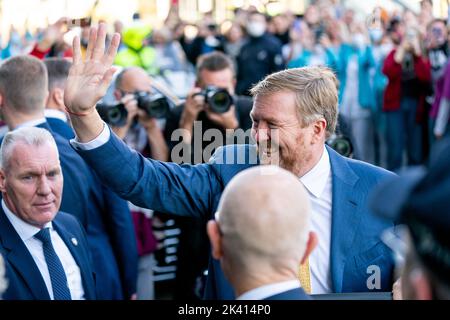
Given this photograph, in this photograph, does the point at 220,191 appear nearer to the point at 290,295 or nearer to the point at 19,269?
the point at 19,269

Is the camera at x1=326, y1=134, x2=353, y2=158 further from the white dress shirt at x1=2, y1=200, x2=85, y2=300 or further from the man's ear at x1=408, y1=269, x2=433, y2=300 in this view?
the man's ear at x1=408, y1=269, x2=433, y2=300

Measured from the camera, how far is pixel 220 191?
3.01m

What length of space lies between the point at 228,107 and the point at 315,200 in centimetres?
227

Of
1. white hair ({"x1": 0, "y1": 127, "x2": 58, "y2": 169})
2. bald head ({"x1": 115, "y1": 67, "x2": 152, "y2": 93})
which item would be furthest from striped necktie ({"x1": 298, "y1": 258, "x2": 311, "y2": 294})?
bald head ({"x1": 115, "y1": 67, "x2": 152, "y2": 93})

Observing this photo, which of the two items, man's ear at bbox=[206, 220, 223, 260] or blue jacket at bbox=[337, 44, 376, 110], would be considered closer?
man's ear at bbox=[206, 220, 223, 260]

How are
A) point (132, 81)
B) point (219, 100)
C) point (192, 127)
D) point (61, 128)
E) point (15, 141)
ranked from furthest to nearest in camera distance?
point (132, 81)
point (192, 127)
point (219, 100)
point (61, 128)
point (15, 141)

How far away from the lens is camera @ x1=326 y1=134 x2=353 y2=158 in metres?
4.46

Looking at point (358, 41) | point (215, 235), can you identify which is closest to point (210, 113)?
point (215, 235)

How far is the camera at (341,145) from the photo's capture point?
446cm

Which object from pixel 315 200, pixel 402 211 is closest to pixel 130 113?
pixel 315 200

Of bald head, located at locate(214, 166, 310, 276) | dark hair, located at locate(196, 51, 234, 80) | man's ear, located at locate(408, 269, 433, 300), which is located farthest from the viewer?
dark hair, located at locate(196, 51, 234, 80)

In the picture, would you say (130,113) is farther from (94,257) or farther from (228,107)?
(94,257)

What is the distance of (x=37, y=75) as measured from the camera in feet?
14.1

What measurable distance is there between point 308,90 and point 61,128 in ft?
6.01
